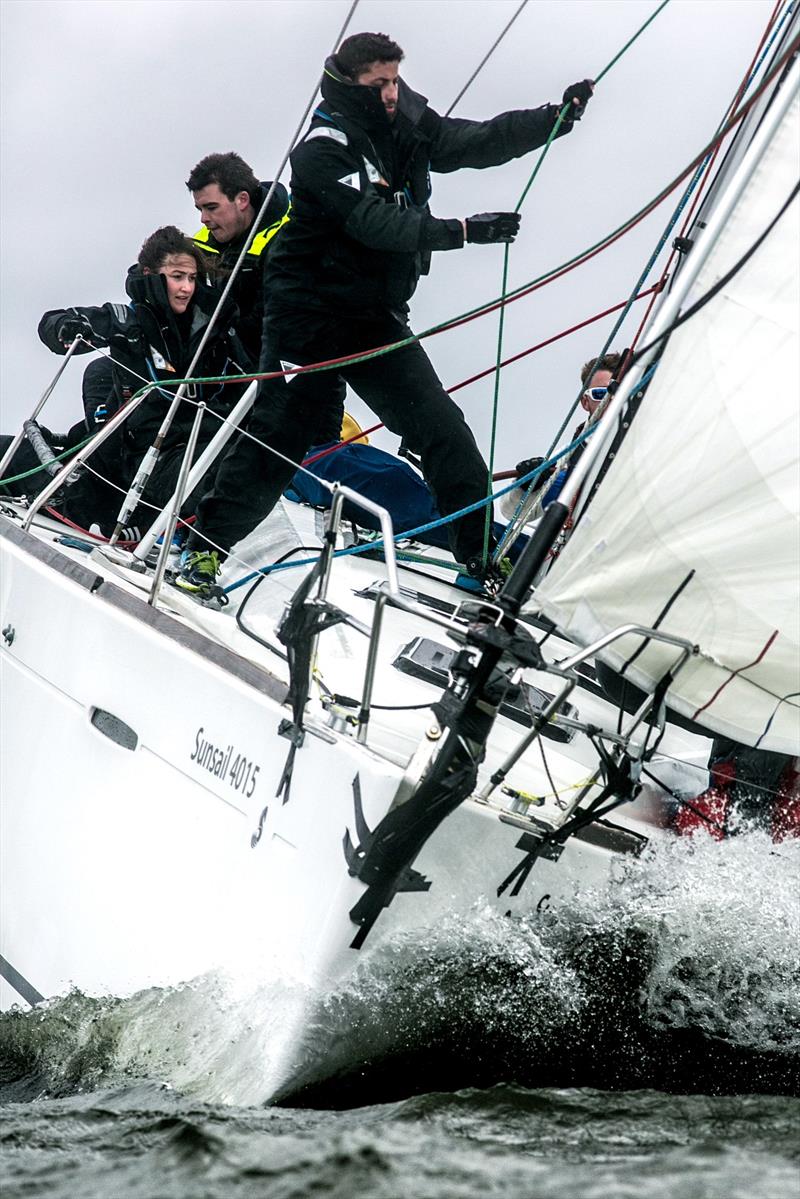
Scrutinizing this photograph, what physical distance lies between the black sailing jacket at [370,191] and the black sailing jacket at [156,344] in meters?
0.43

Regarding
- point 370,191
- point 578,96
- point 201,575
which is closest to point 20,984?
point 201,575

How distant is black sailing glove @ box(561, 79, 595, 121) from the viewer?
3.19m

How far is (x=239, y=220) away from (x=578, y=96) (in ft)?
3.73

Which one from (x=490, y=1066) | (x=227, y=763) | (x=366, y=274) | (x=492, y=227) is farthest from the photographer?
(x=366, y=274)

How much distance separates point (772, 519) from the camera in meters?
2.17

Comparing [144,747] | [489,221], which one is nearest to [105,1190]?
[144,747]

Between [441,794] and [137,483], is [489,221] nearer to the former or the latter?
[137,483]

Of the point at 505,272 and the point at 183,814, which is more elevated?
the point at 505,272

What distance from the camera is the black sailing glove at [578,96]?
3.19 metres

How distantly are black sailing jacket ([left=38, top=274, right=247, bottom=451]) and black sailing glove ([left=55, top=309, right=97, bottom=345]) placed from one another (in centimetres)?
3

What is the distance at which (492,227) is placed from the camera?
3150 millimetres

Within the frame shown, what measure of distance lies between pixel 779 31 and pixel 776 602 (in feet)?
4.70

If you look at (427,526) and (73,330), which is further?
(73,330)

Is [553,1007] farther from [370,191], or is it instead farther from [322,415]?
[370,191]
